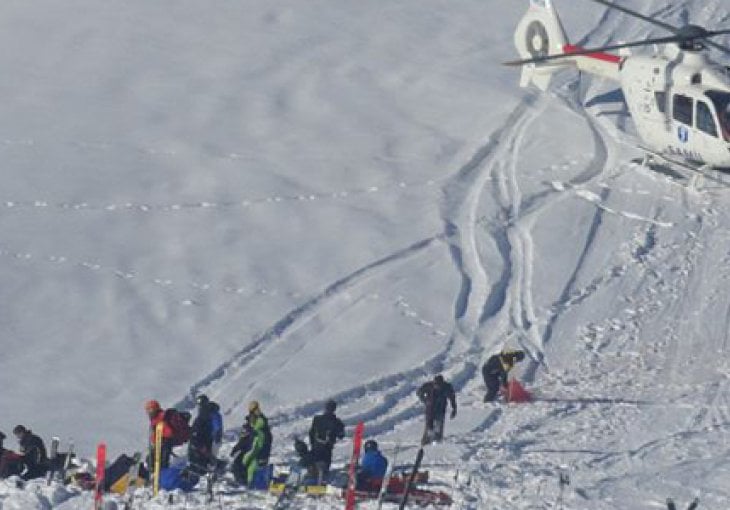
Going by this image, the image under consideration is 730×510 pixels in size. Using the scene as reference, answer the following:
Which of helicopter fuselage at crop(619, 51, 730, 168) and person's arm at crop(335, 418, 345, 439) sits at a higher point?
helicopter fuselage at crop(619, 51, 730, 168)

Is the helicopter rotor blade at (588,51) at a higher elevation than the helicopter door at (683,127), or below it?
higher

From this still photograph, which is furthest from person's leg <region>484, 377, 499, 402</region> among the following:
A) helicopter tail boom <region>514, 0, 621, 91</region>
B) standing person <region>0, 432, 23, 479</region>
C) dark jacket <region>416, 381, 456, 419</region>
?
A: helicopter tail boom <region>514, 0, 621, 91</region>

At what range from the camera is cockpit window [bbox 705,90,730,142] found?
92.1ft

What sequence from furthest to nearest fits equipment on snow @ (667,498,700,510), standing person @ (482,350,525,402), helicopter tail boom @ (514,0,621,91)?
helicopter tail boom @ (514,0,621,91), standing person @ (482,350,525,402), equipment on snow @ (667,498,700,510)

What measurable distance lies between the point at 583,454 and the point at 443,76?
564 inches

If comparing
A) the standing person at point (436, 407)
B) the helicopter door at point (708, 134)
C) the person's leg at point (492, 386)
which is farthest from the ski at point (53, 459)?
the helicopter door at point (708, 134)

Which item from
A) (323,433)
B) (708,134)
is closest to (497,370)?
(323,433)

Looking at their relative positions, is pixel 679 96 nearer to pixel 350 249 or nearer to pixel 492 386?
pixel 350 249

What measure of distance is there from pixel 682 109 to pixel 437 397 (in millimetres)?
9688

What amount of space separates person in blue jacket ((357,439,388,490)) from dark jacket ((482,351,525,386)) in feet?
10.5

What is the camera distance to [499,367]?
22266 mm

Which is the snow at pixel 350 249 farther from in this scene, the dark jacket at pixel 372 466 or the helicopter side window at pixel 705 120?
the helicopter side window at pixel 705 120

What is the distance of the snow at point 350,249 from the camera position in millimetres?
21703

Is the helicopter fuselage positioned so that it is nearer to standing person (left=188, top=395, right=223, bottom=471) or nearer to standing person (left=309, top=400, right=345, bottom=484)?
standing person (left=309, top=400, right=345, bottom=484)
